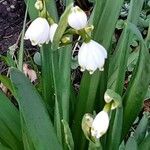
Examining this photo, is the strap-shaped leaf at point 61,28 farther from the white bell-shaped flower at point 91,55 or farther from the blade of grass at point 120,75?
the blade of grass at point 120,75

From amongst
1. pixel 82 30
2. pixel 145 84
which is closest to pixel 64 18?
pixel 82 30

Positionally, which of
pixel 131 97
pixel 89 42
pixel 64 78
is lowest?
pixel 131 97

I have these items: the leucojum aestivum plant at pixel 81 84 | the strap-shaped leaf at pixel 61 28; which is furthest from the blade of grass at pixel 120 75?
the strap-shaped leaf at pixel 61 28

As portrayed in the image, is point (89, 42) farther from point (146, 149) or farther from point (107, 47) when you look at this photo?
point (146, 149)

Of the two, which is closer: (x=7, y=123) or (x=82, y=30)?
(x=82, y=30)

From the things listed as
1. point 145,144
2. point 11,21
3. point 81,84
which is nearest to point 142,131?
point 145,144
